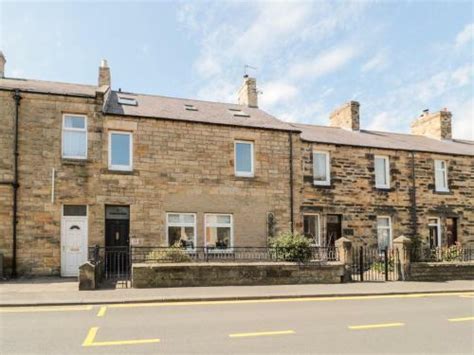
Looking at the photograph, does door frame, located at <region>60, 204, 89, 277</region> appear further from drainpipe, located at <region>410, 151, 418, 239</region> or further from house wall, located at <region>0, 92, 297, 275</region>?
drainpipe, located at <region>410, 151, 418, 239</region>

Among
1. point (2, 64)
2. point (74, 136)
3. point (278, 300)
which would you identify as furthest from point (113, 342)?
point (2, 64)

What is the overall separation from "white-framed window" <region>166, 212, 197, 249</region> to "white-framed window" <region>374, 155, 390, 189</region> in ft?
32.6

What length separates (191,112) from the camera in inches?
784

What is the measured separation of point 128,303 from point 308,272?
6331mm

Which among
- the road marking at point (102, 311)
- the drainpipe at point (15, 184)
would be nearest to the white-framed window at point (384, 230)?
the road marking at point (102, 311)

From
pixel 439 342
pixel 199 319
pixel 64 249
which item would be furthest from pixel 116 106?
pixel 439 342

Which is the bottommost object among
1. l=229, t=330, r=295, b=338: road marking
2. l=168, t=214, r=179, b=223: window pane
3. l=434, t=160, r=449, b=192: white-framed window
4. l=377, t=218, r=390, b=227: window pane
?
l=229, t=330, r=295, b=338: road marking

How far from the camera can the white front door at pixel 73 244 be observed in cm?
1633

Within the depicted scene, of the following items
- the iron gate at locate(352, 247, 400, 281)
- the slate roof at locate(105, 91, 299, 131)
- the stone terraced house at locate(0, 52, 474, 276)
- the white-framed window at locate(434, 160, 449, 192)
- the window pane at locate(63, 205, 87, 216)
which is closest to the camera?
the iron gate at locate(352, 247, 400, 281)

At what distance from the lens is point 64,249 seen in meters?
16.4

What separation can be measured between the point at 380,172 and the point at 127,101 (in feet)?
42.0

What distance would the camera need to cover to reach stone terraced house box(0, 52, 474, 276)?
53.3 feet

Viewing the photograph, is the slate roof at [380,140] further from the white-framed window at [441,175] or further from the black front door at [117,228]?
the black front door at [117,228]

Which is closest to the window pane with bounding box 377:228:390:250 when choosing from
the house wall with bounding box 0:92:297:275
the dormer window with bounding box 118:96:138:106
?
the house wall with bounding box 0:92:297:275
